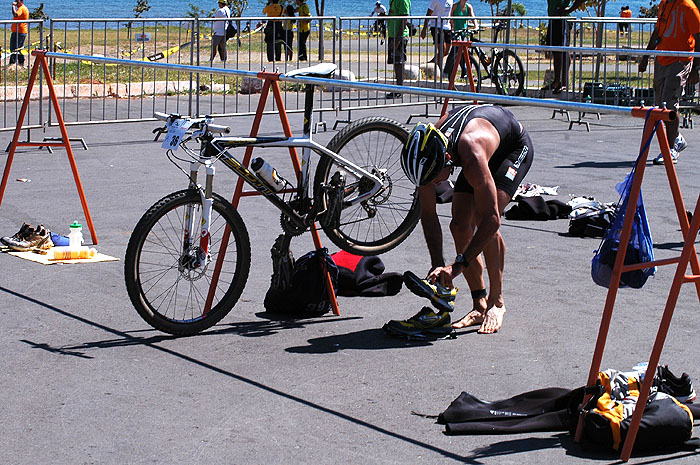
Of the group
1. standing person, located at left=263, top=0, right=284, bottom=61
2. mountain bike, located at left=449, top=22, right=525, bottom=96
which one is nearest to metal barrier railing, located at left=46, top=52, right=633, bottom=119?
standing person, located at left=263, top=0, right=284, bottom=61

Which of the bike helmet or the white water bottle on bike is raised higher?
the bike helmet

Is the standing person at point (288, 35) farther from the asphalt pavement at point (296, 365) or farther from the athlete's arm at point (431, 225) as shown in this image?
the athlete's arm at point (431, 225)

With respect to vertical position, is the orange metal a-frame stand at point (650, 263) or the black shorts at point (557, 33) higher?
the black shorts at point (557, 33)

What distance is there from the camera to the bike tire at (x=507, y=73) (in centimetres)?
1795

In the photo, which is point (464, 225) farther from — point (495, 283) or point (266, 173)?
point (266, 173)

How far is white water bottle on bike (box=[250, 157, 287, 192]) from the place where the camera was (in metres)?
6.30

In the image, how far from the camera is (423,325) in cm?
613

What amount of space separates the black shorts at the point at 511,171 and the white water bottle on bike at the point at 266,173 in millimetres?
1118

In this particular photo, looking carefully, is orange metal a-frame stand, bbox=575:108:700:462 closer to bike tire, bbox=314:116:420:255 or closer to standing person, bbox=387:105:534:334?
standing person, bbox=387:105:534:334

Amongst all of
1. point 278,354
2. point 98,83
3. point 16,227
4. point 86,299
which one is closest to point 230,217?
point 278,354

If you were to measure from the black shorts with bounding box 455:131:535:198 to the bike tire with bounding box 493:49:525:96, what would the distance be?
11.8 m

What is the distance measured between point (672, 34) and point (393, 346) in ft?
26.1

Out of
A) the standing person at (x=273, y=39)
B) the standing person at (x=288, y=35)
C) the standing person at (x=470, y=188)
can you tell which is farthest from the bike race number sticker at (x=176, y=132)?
the standing person at (x=288, y=35)

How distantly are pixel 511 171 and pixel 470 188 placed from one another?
0.28 meters
